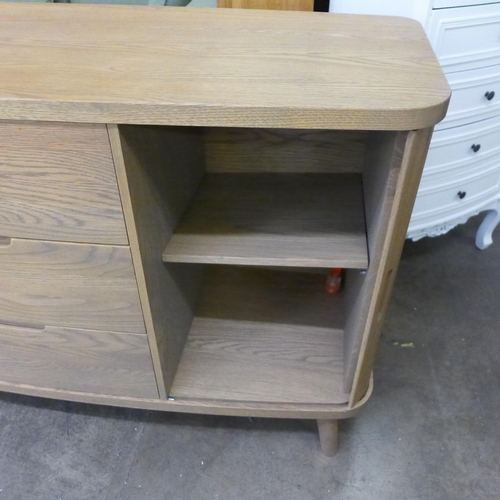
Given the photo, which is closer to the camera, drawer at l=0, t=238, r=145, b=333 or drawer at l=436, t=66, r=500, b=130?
drawer at l=0, t=238, r=145, b=333

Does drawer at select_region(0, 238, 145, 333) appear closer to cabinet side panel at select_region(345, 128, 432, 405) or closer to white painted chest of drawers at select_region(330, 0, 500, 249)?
cabinet side panel at select_region(345, 128, 432, 405)

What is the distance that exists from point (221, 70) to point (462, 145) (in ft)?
2.22

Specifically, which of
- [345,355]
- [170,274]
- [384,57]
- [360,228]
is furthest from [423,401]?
[384,57]

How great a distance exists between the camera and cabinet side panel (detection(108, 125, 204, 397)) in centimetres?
57

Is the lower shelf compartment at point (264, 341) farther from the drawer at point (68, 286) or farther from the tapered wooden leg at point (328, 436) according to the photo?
the drawer at point (68, 286)

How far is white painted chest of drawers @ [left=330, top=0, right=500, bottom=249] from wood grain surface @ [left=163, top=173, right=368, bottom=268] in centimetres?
27

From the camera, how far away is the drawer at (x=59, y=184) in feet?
1.72

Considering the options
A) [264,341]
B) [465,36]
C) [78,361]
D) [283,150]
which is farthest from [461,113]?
[78,361]

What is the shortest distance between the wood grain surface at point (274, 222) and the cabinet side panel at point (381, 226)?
0.12ft

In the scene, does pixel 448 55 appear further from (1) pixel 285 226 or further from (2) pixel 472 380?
(2) pixel 472 380

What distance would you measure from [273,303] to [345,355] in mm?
200

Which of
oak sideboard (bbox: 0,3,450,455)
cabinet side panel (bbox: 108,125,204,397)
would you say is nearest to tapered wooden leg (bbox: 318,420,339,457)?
oak sideboard (bbox: 0,3,450,455)

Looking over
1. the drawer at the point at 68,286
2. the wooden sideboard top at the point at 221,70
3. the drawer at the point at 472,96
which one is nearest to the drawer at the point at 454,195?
the drawer at the point at 472,96

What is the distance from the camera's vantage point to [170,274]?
2.50 ft
